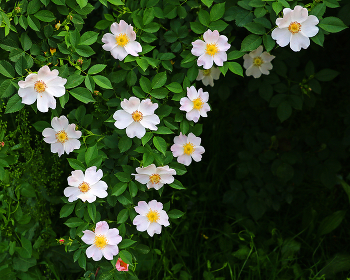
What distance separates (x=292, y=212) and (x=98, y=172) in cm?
139

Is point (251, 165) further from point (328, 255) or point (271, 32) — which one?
point (271, 32)

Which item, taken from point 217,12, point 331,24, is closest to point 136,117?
point 217,12

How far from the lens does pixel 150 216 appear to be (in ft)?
3.93

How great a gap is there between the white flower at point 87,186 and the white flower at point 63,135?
100mm

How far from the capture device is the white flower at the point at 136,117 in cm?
110

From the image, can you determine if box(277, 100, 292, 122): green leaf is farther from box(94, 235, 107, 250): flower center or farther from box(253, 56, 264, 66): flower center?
box(94, 235, 107, 250): flower center

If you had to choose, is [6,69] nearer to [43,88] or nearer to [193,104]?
[43,88]

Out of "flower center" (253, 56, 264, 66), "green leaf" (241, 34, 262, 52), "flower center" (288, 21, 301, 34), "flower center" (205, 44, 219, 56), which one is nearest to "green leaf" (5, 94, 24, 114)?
"flower center" (205, 44, 219, 56)

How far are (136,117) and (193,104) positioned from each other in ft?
0.66

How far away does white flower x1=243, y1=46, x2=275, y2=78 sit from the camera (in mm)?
1492

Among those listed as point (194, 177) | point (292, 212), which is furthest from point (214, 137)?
point (292, 212)

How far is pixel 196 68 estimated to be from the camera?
120cm

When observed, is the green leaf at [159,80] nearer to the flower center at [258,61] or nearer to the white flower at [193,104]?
the white flower at [193,104]

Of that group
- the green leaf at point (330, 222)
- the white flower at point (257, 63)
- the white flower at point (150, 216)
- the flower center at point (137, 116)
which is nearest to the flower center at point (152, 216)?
the white flower at point (150, 216)
